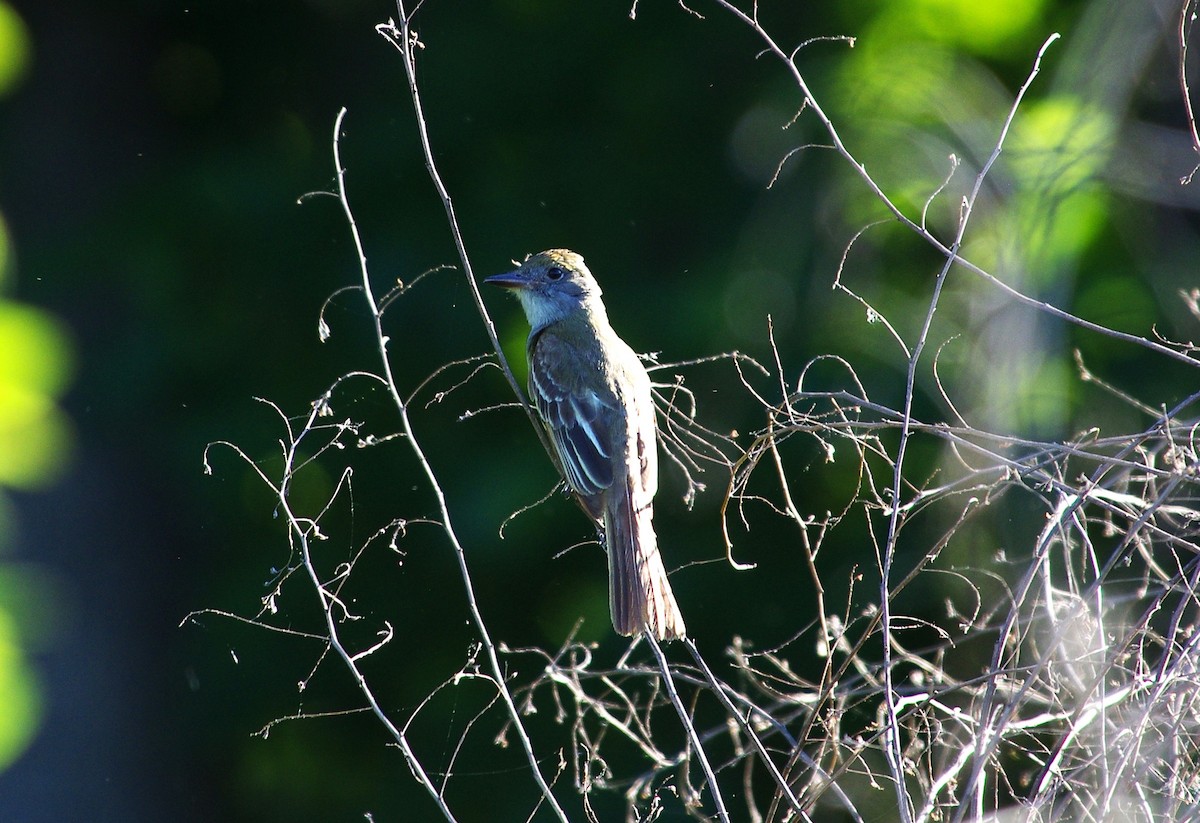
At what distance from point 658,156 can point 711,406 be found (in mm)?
1371

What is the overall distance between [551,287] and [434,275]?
1669mm

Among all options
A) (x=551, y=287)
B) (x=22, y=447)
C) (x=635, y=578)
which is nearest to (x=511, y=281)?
(x=551, y=287)

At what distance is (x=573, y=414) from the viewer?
4578mm

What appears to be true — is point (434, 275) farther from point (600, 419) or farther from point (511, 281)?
point (600, 419)

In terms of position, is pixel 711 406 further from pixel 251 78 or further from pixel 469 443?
pixel 251 78

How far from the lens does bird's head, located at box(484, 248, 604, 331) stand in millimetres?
4934

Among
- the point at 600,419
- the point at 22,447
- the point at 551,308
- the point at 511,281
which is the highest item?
the point at 511,281

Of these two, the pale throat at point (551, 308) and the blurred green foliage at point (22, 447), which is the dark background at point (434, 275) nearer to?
the blurred green foliage at point (22, 447)

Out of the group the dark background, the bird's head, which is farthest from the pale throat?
the dark background

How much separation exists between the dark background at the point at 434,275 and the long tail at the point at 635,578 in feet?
5.49

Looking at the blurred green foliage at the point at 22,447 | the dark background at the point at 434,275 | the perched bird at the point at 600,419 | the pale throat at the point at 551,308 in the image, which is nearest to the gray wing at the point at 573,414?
the perched bird at the point at 600,419

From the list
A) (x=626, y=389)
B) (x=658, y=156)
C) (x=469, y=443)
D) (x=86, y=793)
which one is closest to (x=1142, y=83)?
(x=658, y=156)

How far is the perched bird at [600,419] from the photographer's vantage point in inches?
151

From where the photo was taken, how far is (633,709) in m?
2.81
